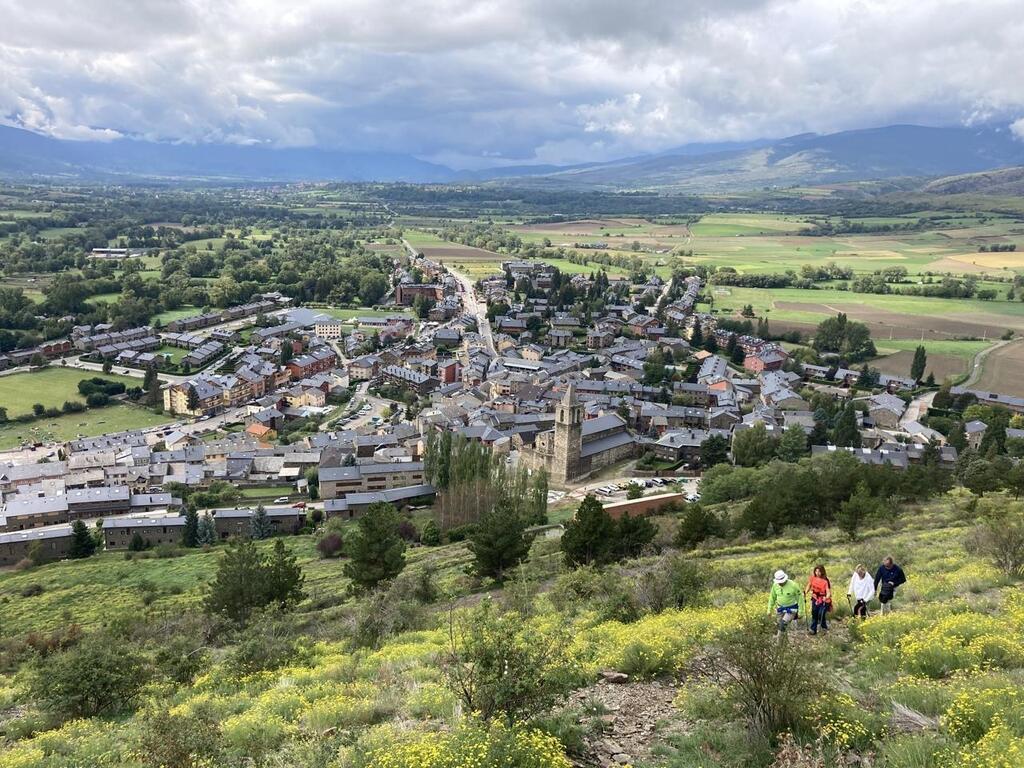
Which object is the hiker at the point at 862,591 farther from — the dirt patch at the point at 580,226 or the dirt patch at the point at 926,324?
the dirt patch at the point at 580,226

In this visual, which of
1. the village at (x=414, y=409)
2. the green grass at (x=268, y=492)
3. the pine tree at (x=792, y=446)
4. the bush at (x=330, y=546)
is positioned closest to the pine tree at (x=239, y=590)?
the bush at (x=330, y=546)

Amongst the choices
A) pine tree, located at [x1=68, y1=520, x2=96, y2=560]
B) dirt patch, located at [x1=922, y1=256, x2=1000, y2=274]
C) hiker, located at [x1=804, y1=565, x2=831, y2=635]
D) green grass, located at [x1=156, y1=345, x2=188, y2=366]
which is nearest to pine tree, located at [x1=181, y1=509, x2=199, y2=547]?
pine tree, located at [x1=68, y1=520, x2=96, y2=560]

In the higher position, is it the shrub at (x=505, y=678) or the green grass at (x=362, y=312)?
the shrub at (x=505, y=678)

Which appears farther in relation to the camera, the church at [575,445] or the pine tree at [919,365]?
the pine tree at [919,365]

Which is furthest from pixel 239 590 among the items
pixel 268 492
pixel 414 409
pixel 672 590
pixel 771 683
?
pixel 414 409

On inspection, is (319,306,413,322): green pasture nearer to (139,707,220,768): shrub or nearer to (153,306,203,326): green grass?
(153,306,203,326): green grass

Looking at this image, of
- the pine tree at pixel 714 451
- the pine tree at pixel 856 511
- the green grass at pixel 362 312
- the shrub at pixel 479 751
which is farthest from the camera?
the green grass at pixel 362 312
